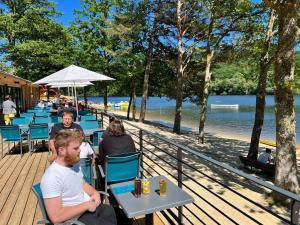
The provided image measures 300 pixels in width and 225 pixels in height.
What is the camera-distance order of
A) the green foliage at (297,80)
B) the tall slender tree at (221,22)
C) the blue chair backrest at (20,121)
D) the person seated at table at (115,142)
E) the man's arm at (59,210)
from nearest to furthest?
the man's arm at (59,210) < the person seated at table at (115,142) < the green foliage at (297,80) < the blue chair backrest at (20,121) < the tall slender tree at (221,22)

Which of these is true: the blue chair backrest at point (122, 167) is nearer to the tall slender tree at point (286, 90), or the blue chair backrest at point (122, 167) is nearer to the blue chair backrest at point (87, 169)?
the blue chair backrest at point (87, 169)

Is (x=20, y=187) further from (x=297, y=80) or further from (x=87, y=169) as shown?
(x=297, y=80)

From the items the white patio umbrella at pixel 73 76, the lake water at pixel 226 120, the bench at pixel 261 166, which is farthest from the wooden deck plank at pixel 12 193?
the lake water at pixel 226 120

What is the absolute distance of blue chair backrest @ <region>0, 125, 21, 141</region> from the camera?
7.83 metres

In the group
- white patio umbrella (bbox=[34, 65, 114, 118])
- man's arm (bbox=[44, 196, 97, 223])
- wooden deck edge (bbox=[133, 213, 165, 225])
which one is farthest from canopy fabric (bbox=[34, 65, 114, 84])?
man's arm (bbox=[44, 196, 97, 223])

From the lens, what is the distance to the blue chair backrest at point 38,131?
Answer: 7.97m

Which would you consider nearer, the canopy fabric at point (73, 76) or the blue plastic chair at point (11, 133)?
the blue plastic chair at point (11, 133)

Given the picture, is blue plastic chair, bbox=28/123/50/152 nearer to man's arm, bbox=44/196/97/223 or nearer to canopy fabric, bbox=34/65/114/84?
canopy fabric, bbox=34/65/114/84

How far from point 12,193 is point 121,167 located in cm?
225

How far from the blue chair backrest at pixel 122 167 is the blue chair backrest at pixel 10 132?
4.84 meters

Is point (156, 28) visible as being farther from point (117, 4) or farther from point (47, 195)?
point (47, 195)

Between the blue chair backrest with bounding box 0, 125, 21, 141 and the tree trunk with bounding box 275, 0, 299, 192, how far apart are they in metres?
6.81

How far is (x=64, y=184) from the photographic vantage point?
254 centimetres

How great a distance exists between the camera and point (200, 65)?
24578 millimetres
